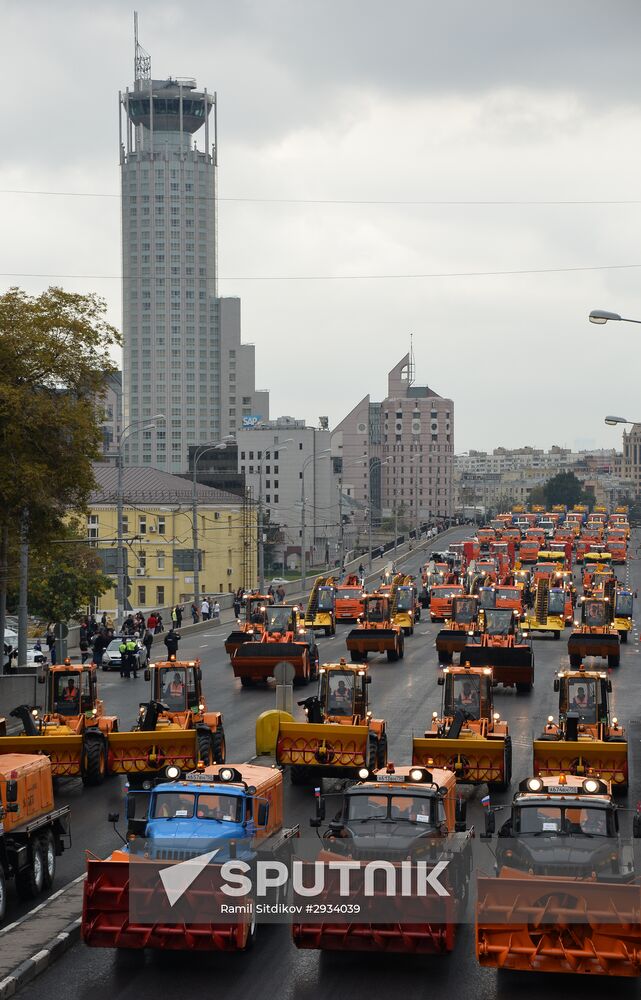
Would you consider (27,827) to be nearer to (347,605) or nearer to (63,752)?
(63,752)

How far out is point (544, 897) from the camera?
1393cm

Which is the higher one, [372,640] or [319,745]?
[372,640]

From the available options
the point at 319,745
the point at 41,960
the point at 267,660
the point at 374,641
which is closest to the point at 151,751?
the point at 319,745

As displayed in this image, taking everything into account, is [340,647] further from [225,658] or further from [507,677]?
[507,677]

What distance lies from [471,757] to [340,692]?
511 centimetres

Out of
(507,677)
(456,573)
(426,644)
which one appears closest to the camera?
(507,677)

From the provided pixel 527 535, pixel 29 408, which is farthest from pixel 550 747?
pixel 527 535

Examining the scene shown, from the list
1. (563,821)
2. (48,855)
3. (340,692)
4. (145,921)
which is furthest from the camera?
(340,692)

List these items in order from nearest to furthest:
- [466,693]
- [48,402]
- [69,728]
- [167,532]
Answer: [69,728]
[466,693]
[48,402]
[167,532]

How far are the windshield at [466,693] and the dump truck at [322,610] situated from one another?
1271 inches

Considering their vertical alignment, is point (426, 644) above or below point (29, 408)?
below

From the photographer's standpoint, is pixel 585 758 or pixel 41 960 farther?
pixel 585 758

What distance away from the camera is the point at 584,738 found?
25922mm

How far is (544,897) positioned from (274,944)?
12.0ft
